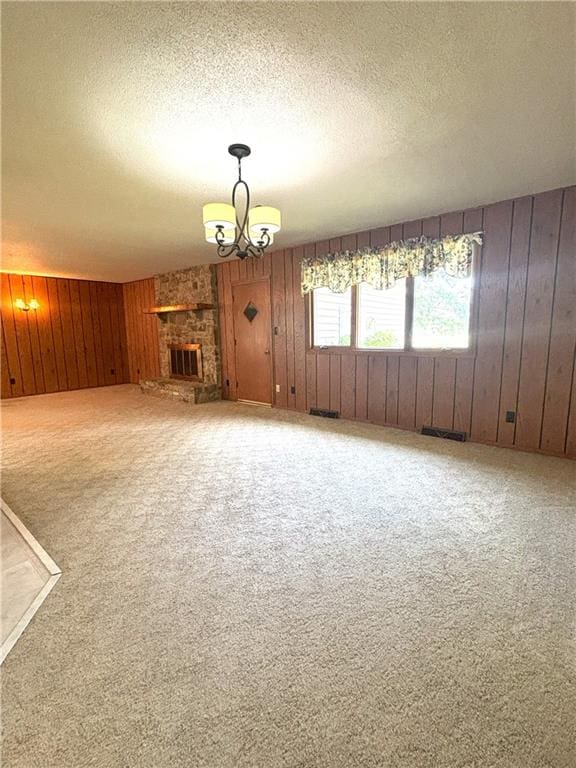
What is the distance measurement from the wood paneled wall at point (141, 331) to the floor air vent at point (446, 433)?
5867 millimetres

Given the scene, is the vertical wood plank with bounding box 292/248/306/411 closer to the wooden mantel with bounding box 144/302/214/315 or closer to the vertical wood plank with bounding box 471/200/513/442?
the wooden mantel with bounding box 144/302/214/315

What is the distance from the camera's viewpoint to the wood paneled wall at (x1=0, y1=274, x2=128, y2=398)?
21.8ft

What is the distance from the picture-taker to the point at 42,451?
3.54 m

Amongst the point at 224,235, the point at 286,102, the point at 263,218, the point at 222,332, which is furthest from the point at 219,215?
the point at 222,332

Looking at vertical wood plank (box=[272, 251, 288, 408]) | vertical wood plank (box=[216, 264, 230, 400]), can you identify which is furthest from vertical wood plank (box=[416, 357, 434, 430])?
vertical wood plank (box=[216, 264, 230, 400])

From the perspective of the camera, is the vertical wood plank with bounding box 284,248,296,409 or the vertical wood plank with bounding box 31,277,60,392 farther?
the vertical wood plank with bounding box 31,277,60,392

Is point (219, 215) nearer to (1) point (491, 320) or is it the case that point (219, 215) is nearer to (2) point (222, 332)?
(1) point (491, 320)

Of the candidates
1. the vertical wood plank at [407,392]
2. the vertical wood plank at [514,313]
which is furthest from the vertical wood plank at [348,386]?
the vertical wood plank at [514,313]

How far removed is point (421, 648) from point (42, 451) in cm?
378

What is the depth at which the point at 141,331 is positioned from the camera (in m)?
7.90

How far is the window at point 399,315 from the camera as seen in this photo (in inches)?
144

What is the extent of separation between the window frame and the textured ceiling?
0.92 metres

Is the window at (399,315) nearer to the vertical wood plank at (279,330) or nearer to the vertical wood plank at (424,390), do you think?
the vertical wood plank at (424,390)

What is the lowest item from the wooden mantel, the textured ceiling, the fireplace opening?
the fireplace opening
